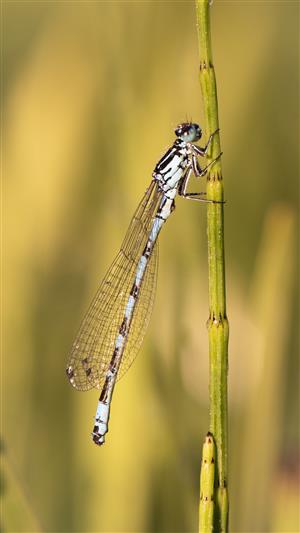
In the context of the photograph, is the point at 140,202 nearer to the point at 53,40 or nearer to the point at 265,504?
the point at 265,504

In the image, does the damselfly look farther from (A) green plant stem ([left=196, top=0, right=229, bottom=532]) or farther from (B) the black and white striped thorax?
(A) green plant stem ([left=196, top=0, right=229, bottom=532])

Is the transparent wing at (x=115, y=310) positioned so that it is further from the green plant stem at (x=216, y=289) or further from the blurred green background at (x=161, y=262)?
the green plant stem at (x=216, y=289)

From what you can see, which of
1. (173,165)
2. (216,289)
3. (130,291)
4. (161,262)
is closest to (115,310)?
(130,291)

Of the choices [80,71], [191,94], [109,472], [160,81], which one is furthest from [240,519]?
[80,71]

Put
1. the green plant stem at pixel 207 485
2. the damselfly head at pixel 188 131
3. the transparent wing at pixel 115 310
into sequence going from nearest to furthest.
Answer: the green plant stem at pixel 207 485
the damselfly head at pixel 188 131
the transparent wing at pixel 115 310

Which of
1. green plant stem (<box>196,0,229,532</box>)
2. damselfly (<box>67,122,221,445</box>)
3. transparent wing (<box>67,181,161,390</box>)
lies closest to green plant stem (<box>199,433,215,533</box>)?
green plant stem (<box>196,0,229,532</box>)

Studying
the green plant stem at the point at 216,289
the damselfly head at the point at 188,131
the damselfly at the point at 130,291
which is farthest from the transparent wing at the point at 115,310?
the green plant stem at the point at 216,289
